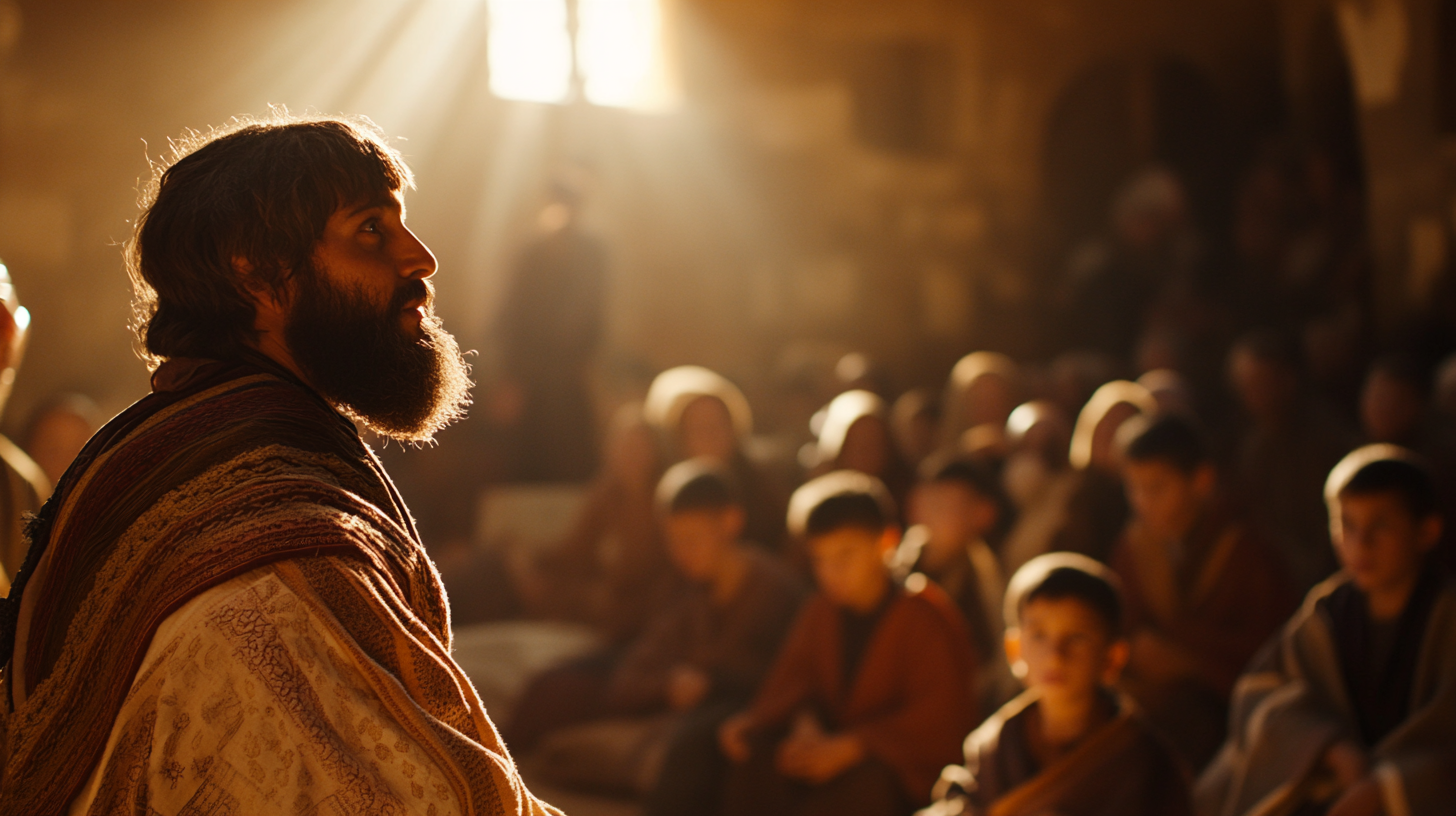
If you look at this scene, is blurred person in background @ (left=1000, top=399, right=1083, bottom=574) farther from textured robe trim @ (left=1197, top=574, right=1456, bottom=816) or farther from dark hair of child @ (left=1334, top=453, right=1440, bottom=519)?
dark hair of child @ (left=1334, top=453, right=1440, bottom=519)

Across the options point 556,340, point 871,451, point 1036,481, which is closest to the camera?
point 1036,481

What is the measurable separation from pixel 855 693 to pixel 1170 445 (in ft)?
4.53

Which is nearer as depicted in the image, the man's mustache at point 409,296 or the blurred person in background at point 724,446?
the man's mustache at point 409,296

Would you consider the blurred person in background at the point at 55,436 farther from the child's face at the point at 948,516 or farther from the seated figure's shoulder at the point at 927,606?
the seated figure's shoulder at the point at 927,606

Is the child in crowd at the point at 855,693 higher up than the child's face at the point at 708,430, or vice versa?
the child's face at the point at 708,430

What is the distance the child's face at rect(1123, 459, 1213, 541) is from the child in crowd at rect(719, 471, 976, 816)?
2.69 feet

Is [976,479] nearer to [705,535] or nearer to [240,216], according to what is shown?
[705,535]

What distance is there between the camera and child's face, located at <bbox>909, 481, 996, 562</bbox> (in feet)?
14.8

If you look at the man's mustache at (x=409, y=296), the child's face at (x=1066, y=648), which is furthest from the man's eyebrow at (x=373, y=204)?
the child's face at (x=1066, y=648)

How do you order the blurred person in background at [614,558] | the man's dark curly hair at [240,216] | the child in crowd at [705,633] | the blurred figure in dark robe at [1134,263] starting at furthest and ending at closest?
the blurred figure in dark robe at [1134,263], the blurred person in background at [614,558], the child in crowd at [705,633], the man's dark curly hair at [240,216]

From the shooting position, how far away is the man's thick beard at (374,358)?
62.6 inches

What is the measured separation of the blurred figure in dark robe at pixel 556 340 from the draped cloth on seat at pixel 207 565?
720 cm

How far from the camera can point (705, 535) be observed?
4840 millimetres

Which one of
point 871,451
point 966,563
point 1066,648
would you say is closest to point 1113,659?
point 1066,648
